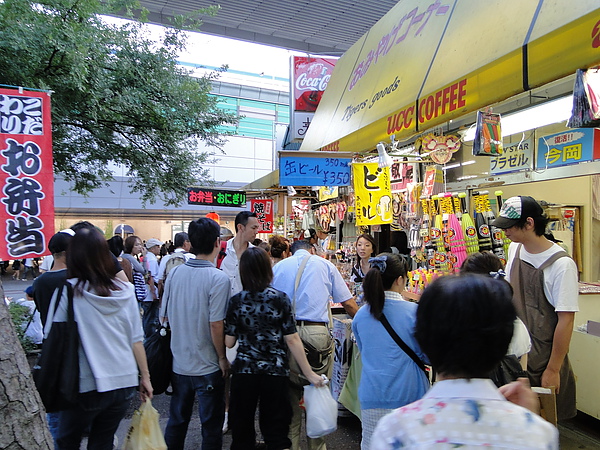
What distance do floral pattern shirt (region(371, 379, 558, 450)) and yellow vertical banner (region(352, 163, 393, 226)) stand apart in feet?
15.5

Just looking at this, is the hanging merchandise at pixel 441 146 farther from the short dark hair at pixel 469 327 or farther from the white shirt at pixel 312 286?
the short dark hair at pixel 469 327

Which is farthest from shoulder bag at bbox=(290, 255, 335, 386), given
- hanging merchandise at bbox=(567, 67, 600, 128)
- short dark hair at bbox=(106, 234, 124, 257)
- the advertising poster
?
the advertising poster

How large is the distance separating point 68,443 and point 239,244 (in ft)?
8.06

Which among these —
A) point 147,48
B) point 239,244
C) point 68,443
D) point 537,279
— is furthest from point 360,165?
point 147,48

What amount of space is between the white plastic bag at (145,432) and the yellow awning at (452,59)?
3.80m

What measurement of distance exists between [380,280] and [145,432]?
1.87m

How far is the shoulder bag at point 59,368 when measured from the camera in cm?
241

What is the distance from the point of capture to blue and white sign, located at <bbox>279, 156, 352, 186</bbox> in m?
5.95

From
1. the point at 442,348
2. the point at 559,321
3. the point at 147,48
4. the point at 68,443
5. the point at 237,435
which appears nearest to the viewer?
the point at 442,348

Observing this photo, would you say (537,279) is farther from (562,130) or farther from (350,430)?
(350,430)

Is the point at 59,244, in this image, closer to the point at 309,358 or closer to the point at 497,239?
the point at 309,358

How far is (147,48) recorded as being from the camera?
866 cm

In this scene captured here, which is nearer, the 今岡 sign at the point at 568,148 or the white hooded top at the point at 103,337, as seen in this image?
the white hooded top at the point at 103,337

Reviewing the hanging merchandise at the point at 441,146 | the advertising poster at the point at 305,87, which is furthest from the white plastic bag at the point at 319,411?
the advertising poster at the point at 305,87
